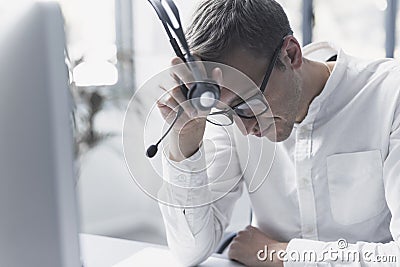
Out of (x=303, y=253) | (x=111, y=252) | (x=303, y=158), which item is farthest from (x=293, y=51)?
(x=111, y=252)

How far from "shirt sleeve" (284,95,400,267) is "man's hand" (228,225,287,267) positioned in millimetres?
36

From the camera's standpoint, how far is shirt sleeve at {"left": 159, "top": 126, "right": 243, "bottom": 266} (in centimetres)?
78

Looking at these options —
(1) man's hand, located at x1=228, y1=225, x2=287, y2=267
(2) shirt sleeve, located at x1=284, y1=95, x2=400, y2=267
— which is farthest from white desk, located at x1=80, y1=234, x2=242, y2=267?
(2) shirt sleeve, located at x1=284, y1=95, x2=400, y2=267

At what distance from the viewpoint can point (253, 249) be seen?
1062 mm

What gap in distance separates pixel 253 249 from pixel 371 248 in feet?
0.79

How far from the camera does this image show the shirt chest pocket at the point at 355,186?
108 centimetres

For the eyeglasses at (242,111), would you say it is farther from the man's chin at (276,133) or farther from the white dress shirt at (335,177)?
the white dress shirt at (335,177)

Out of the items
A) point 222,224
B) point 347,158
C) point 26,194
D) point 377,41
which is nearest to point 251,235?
point 222,224

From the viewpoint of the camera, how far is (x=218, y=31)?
2.81 feet

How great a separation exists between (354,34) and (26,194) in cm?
204

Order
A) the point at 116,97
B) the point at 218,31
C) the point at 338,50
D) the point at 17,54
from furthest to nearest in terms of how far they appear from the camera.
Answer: the point at 116,97 → the point at 338,50 → the point at 218,31 → the point at 17,54

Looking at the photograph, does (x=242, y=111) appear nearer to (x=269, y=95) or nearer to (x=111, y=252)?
(x=269, y=95)

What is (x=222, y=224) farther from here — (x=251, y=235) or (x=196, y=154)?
(x=196, y=154)

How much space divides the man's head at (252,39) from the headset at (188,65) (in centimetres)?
18
